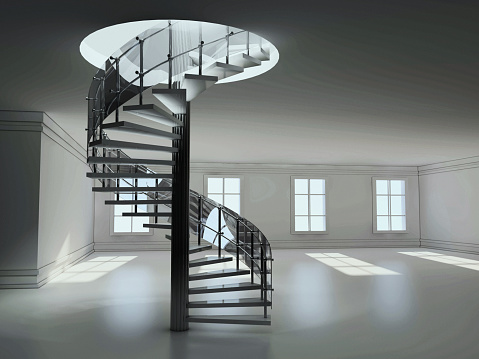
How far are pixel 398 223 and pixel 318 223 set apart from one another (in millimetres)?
2653

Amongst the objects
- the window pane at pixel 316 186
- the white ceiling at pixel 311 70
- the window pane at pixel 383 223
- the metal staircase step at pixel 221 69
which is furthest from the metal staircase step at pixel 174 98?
the window pane at pixel 383 223

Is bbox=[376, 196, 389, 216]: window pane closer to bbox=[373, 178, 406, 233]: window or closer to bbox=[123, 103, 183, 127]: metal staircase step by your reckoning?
bbox=[373, 178, 406, 233]: window

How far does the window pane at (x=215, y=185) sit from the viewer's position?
1434 cm

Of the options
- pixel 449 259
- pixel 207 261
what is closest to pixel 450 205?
pixel 449 259

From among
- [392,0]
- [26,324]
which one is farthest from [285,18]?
[26,324]

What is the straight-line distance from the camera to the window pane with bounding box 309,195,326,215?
14.8 meters

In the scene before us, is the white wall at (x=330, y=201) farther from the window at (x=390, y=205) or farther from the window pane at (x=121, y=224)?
the window pane at (x=121, y=224)

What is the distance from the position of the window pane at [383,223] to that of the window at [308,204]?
1815 mm

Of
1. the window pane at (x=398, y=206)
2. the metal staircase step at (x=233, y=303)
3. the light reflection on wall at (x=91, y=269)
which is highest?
the window pane at (x=398, y=206)

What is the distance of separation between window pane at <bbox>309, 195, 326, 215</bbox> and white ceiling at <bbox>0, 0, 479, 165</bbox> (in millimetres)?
4858

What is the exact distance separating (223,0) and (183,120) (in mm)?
1972

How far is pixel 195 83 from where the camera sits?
4625mm

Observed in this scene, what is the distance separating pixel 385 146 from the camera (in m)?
10.9

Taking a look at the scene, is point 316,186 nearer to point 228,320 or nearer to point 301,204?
point 301,204
